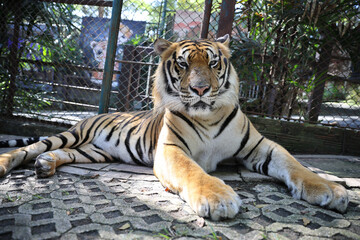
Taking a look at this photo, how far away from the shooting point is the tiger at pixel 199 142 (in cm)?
201

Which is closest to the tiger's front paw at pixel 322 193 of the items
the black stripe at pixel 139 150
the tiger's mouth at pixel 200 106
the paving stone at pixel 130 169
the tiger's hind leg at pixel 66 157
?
the tiger's mouth at pixel 200 106

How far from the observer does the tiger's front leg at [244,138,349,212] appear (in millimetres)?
1868

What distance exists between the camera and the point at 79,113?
17.9 feet

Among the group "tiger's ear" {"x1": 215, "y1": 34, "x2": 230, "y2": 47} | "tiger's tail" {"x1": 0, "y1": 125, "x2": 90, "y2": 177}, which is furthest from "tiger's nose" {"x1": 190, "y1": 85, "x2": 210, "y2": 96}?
"tiger's tail" {"x1": 0, "y1": 125, "x2": 90, "y2": 177}

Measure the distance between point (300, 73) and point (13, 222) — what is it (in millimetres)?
4100

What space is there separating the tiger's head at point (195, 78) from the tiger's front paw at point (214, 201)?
838mm

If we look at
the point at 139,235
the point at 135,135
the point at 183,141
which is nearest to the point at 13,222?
the point at 139,235

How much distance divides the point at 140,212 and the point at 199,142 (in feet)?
3.31

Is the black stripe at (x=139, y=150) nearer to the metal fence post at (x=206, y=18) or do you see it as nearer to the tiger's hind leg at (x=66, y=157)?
the tiger's hind leg at (x=66, y=157)

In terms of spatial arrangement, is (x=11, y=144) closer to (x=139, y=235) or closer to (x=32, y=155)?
(x=32, y=155)

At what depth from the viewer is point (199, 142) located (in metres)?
2.60

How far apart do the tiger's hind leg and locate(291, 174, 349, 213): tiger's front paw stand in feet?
6.84

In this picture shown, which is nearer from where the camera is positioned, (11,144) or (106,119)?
(11,144)

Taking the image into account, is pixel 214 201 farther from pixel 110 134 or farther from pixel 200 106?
pixel 110 134
